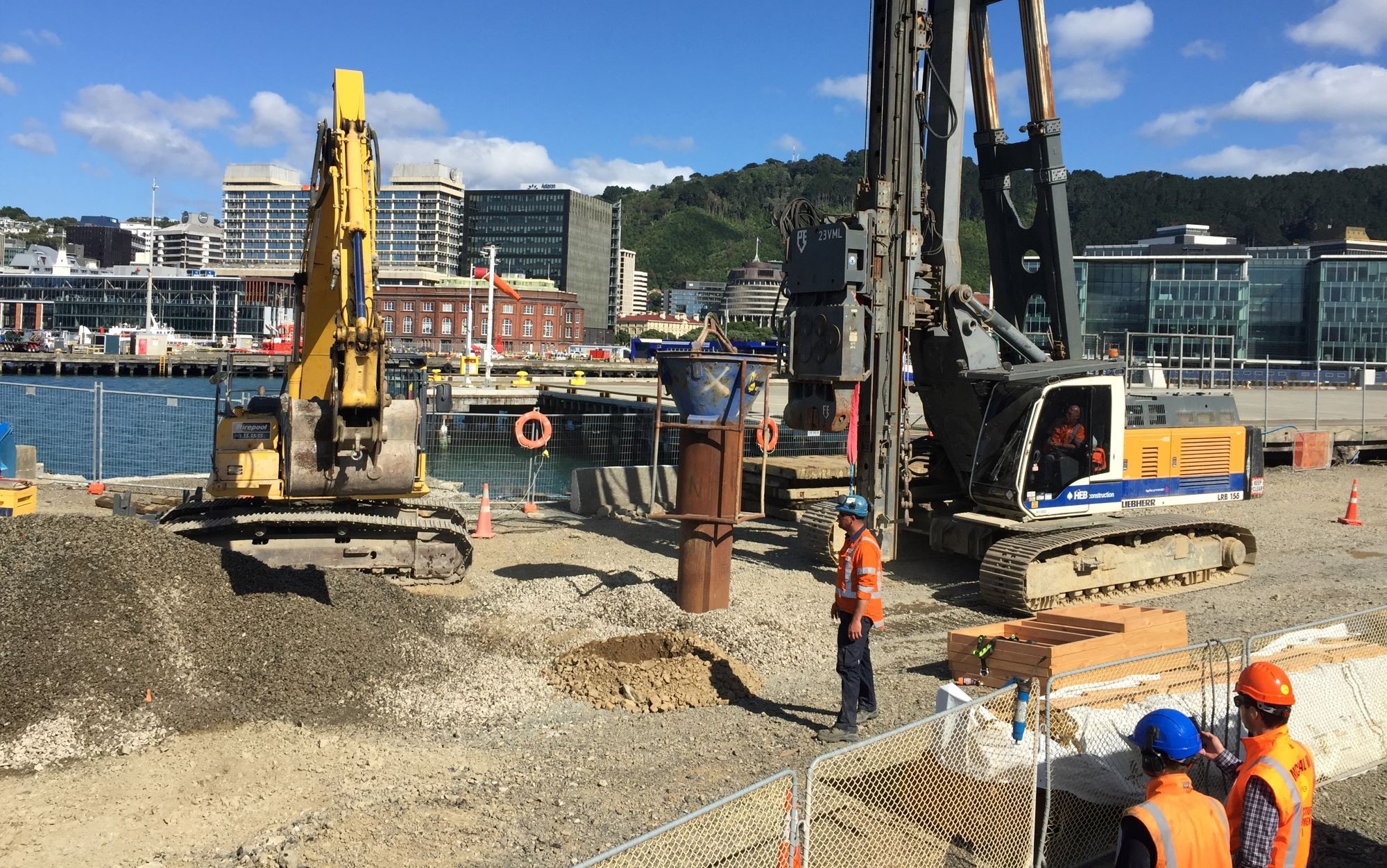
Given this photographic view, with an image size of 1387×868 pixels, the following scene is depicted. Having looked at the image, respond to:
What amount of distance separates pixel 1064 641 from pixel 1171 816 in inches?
221

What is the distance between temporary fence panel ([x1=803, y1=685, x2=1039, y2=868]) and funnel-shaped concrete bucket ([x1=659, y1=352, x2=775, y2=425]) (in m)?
5.79

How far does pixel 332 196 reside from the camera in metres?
10.6

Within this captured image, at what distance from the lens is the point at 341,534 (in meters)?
11.3

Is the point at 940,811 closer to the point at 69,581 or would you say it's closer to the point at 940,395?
the point at 69,581

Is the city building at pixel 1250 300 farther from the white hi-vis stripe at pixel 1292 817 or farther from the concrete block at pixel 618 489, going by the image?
the white hi-vis stripe at pixel 1292 817

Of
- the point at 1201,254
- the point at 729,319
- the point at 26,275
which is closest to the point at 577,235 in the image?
the point at 729,319

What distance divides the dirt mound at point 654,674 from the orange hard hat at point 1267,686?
468cm

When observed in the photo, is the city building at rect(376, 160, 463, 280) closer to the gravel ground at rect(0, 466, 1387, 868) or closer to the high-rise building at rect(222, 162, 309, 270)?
the high-rise building at rect(222, 162, 309, 270)

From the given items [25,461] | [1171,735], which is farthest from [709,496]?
[25,461]

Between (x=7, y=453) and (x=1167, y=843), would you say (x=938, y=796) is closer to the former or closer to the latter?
(x=1167, y=843)

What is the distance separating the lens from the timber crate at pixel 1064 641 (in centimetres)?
848

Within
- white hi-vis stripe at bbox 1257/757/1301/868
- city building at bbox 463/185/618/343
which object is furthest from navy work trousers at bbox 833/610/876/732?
city building at bbox 463/185/618/343

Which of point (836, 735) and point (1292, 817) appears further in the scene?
point (836, 735)

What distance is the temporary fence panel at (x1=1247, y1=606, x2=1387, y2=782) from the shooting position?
7082 mm
